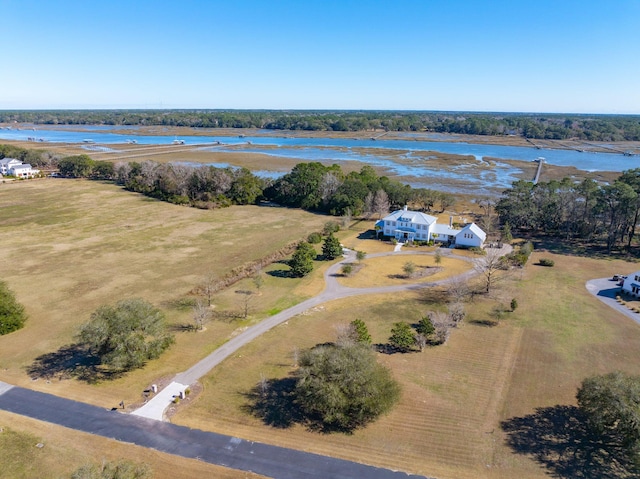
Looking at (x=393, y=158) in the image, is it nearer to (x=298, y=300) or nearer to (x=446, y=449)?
(x=298, y=300)

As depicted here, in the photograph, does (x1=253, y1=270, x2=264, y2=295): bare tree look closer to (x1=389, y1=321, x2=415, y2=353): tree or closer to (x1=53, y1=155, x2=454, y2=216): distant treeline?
(x1=389, y1=321, x2=415, y2=353): tree

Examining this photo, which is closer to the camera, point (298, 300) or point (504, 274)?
point (298, 300)

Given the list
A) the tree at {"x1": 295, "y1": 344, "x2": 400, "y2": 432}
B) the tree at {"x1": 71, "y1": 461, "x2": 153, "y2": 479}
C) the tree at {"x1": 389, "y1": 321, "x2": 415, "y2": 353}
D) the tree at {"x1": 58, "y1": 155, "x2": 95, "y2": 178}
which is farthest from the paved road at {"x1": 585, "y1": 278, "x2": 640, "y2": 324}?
the tree at {"x1": 58, "y1": 155, "x2": 95, "y2": 178}

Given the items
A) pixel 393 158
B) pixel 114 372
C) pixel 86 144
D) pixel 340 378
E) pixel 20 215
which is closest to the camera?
pixel 340 378

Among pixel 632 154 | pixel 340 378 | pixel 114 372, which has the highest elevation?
pixel 632 154

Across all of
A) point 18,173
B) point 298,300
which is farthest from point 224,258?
point 18,173

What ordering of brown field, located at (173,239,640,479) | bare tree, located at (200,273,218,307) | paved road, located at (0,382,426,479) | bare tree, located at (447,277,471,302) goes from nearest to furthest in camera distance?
paved road, located at (0,382,426,479) < brown field, located at (173,239,640,479) < bare tree, located at (447,277,471,302) < bare tree, located at (200,273,218,307)
